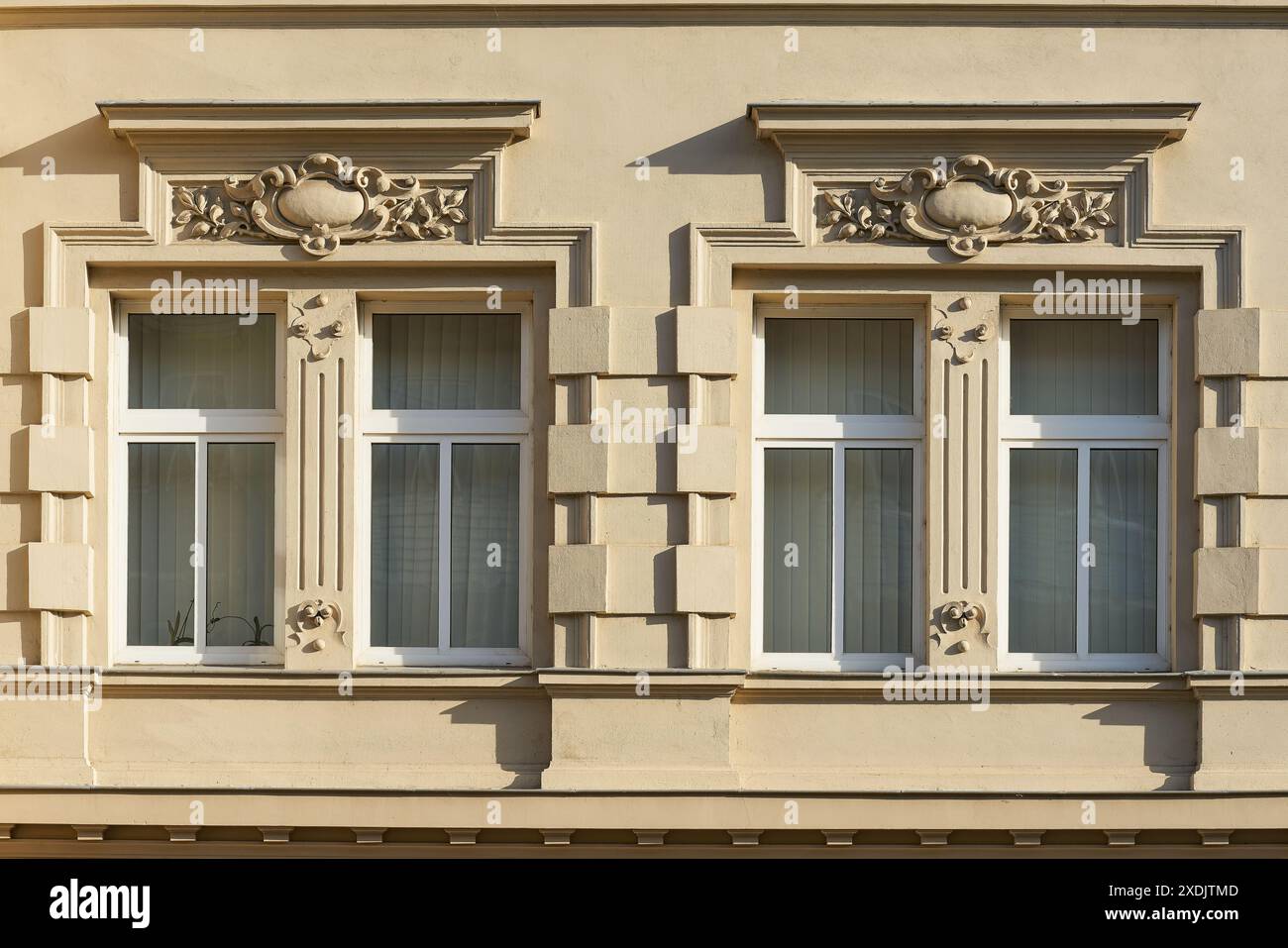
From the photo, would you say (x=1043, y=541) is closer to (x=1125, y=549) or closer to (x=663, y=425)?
(x=1125, y=549)

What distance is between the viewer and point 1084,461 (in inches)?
372

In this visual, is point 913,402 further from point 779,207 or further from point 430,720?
point 430,720

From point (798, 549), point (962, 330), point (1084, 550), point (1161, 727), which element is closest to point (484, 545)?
point (798, 549)

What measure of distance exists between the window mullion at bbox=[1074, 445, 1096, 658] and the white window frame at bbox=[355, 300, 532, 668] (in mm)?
3090

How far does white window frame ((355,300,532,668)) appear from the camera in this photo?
9430 millimetres

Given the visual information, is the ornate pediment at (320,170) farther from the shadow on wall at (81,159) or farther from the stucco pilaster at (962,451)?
the stucco pilaster at (962,451)

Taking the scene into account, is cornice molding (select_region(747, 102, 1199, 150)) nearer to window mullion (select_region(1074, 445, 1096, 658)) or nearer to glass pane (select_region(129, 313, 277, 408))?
window mullion (select_region(1074, 445, 1096, 658))

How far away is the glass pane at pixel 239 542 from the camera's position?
9531 millimetres

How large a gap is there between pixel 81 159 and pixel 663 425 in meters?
3.57

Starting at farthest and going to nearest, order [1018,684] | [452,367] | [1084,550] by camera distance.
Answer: [452,367] → [1084,550] → [1018,684]

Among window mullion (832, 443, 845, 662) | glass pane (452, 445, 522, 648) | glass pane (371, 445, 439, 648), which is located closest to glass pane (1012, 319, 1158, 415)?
window mullion (832, 443, 845, 662)

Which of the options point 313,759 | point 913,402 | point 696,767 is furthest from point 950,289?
point 313,759

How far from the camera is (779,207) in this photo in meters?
9.26
